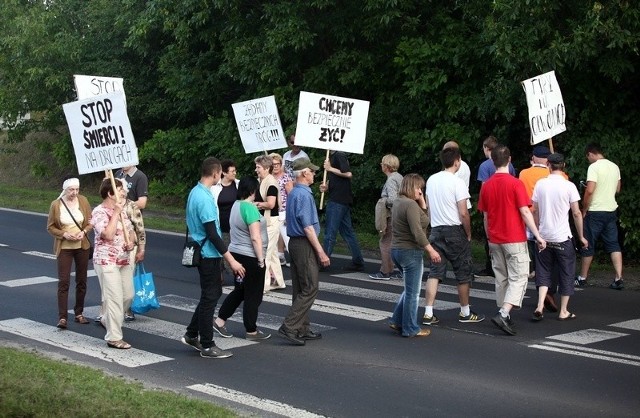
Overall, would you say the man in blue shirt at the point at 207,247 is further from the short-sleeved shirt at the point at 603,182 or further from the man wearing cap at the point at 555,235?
the short-sleeved shirt at the point at 603,182

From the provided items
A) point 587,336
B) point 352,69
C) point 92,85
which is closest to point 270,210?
point 92,85

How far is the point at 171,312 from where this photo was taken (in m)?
12.6

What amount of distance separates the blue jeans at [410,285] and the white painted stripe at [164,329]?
1558 millimetres

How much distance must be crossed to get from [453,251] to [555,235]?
45.1 inches

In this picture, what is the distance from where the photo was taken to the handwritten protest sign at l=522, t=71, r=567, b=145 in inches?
531

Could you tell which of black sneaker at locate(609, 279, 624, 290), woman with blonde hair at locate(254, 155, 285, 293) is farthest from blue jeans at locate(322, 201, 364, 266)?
black sneaker at locate(609, 279, 624, 290)

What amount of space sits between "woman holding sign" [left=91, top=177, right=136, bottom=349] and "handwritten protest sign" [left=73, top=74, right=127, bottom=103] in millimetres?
3097

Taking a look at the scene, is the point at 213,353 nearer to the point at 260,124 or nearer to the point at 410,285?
the point at 410,285

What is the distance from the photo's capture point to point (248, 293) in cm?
1071

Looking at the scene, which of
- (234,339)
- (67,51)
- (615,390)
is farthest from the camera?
(67,51)

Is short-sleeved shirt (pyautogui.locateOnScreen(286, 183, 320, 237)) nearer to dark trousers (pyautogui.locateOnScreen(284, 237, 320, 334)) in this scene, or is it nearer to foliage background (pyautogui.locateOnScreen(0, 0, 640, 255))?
dark trousers (pyautogui.locateOnScreen(284, 237, 320, 334))

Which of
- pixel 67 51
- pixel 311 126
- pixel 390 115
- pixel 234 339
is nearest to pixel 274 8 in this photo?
pixel 390 115

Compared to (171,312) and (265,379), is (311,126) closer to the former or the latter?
(171,312)

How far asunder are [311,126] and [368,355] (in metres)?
5.94
